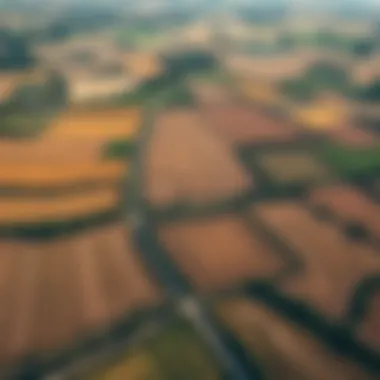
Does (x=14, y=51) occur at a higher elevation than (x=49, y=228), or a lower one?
higher

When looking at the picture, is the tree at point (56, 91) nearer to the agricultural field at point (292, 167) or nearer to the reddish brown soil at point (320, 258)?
the agricultural field at point (292, 167)

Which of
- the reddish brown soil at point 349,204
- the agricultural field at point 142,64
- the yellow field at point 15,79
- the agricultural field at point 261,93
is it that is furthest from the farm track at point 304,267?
the agricultural field at point 142,64

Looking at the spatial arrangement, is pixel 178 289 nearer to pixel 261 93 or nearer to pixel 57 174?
pixel 57 174

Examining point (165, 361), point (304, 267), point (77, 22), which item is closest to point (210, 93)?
point (304, 267)

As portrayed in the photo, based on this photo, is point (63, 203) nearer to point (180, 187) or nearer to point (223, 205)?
point (180, 187)

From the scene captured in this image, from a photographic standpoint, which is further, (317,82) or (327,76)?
(327,76)

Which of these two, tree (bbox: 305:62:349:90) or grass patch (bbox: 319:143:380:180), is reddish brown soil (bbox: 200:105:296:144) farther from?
tree (bbox: 305:62:349:90)

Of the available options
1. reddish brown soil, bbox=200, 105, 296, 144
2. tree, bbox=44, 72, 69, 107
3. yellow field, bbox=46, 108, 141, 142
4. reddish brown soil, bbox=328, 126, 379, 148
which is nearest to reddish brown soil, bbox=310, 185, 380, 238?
reddish brown soil, bbox=328, 126, 379, 148
